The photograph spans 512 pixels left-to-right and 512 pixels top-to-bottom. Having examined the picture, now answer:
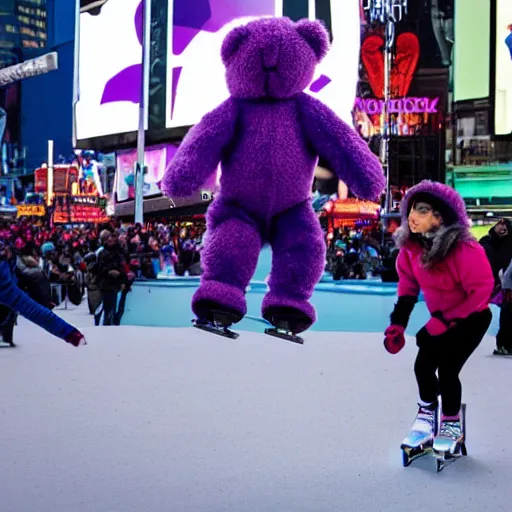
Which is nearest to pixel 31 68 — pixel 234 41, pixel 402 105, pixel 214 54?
pixel 234 41

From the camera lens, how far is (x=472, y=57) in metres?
29.4

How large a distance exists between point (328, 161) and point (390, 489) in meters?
1.31

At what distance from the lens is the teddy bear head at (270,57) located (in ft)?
12.2

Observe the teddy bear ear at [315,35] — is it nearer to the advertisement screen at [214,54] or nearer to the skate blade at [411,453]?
the skate blade at [411,453]

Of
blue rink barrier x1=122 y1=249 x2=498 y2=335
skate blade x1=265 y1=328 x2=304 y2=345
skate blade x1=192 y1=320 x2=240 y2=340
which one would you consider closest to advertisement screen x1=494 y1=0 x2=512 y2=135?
blue rink barrier x1=122 y1=249 x2=498 y2=335

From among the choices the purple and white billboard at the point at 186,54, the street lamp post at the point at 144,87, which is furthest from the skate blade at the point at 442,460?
the purple and white billboard at the point at 186,54

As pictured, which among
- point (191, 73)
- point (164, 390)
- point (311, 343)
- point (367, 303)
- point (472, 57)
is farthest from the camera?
point (472, 57)

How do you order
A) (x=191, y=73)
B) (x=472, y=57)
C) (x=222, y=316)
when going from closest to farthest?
(x=222, y=316) < (x=191, y=73) < (x=472, y=57)

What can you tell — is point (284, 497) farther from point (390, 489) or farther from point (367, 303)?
point (367, 303)

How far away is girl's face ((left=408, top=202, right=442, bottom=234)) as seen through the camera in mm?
3734

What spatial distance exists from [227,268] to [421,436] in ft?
3.44

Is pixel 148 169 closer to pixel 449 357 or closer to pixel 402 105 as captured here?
pixel 402 105

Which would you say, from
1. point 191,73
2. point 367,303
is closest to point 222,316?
point 367,303

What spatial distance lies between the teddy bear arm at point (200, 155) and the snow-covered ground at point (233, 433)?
3.66 feet
